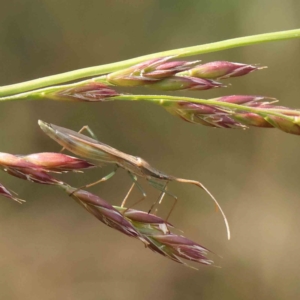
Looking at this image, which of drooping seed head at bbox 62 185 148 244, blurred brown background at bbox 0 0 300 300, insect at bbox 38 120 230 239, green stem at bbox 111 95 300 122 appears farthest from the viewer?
blurred brown background at bbox 0 0 300 300

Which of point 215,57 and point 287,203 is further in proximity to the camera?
point 287,203

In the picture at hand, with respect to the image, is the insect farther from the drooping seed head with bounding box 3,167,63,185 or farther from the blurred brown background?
the blurred brown background

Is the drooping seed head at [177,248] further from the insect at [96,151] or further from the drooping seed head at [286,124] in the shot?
the drooping seed head at [286,124]

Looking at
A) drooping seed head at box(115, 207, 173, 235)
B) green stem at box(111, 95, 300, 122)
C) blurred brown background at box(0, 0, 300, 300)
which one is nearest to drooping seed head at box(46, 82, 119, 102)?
green stem at box(111, 95, 300, 122)

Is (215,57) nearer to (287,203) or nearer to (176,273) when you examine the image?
(287,203)

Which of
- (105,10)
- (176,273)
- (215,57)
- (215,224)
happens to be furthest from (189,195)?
(105,10)
